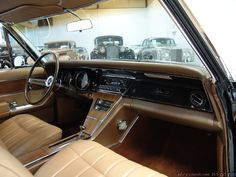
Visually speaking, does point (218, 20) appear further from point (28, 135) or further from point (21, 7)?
point (28, 135)

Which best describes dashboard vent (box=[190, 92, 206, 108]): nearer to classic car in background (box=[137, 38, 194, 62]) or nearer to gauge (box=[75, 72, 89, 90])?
classic car in background (box=[137, 38, 194, 62])

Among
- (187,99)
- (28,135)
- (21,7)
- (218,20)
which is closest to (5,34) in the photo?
(21,7)

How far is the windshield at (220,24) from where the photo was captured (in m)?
1.30

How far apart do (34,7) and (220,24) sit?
1343mm

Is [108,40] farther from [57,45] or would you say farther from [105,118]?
[105,118]

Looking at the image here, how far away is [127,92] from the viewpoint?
228 cm

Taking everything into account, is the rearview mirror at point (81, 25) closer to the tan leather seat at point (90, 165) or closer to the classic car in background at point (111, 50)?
the classic car in background at point (111, 50)

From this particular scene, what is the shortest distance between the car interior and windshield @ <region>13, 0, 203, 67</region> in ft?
0.59

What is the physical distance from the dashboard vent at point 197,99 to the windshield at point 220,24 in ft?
0.90

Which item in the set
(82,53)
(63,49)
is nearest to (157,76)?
(82,53)

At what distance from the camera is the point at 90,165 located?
1544 mm

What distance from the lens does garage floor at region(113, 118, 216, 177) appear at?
2.26 metres

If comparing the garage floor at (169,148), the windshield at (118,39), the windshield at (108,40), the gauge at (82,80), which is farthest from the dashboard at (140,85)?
the windshield at (108,40)

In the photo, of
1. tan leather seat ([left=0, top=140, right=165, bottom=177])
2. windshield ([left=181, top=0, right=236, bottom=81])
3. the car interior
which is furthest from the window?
windshield ([left=181, top=0, right=236, bottom=81])
